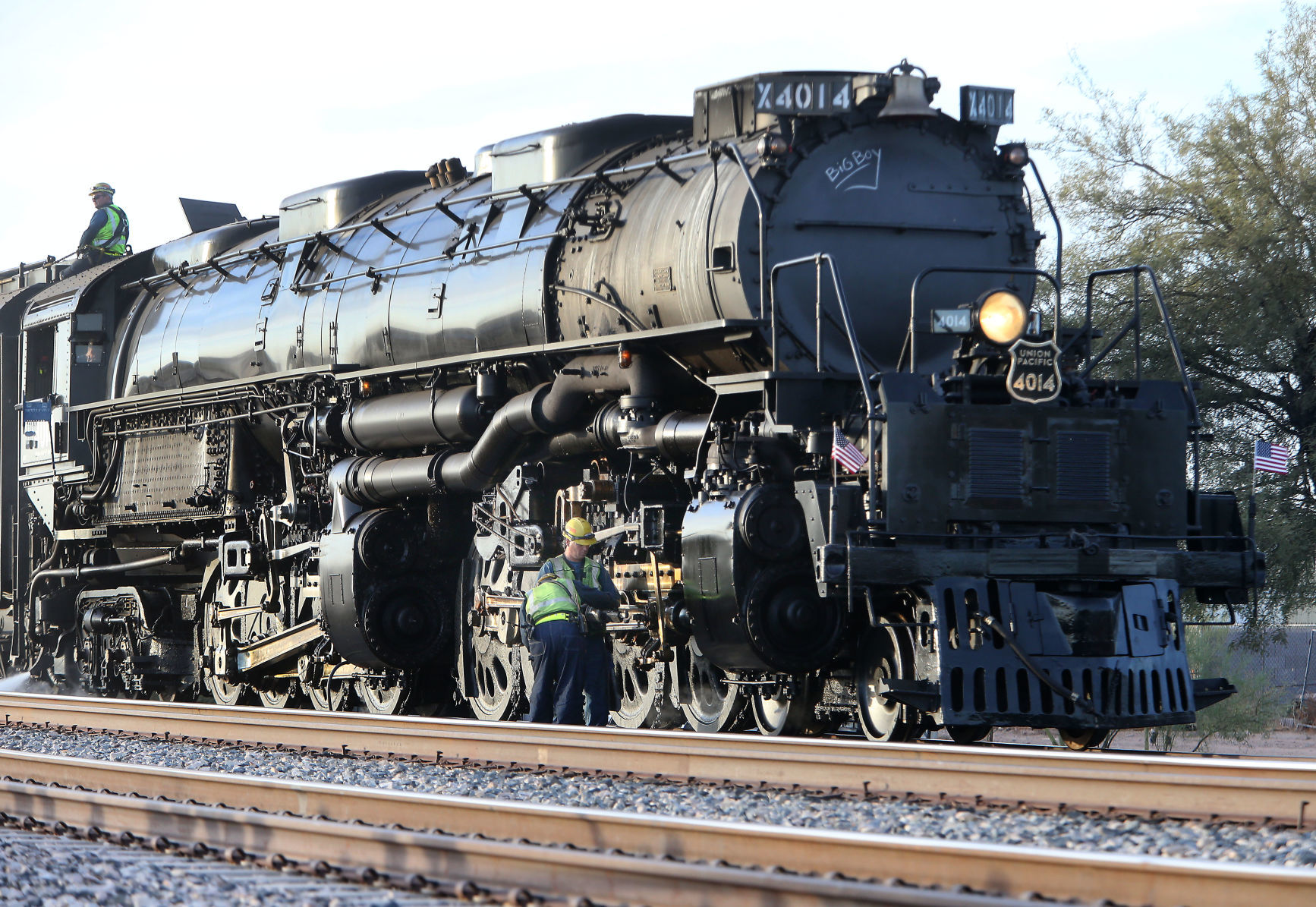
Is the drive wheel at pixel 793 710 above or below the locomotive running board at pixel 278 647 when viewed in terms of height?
below

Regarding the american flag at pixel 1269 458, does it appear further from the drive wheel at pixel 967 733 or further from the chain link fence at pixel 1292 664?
the drive wheel at pixel 967 733

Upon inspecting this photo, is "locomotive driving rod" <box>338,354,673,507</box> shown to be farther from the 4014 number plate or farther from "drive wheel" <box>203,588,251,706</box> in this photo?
"drive wheel" <box>203,588,251,706</box>

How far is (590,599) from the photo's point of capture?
10.2m

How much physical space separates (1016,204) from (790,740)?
4075 mm

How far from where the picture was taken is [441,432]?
11758 millimetres

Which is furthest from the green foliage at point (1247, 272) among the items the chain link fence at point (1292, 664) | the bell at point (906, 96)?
the bell at point (906, 96)

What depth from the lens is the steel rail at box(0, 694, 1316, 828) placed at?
6.44 meters

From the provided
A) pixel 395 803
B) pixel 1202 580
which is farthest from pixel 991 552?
pixel 395 803

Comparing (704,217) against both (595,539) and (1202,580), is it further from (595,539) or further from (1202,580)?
(1202,580)

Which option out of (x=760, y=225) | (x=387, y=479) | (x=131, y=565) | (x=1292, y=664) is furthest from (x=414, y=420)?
(x=1292, y=664)

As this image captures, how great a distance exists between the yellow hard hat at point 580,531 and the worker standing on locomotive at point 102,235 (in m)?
9.68

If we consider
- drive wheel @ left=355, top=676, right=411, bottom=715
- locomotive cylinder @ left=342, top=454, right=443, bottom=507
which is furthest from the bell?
drive wheel @ left=355, top=676, right=411, bottom=715

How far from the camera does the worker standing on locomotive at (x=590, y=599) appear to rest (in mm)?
10234

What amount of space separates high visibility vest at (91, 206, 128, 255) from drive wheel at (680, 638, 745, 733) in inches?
424
